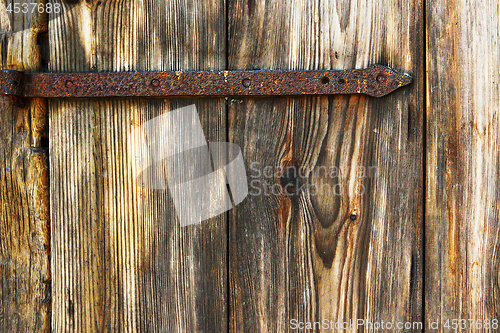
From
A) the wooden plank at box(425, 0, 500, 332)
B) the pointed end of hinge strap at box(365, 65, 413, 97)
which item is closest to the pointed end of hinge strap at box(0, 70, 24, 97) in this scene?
the pointed end of hinge strap at box(365, 65, 413, 97)

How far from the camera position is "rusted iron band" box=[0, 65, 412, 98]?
59 centimetres

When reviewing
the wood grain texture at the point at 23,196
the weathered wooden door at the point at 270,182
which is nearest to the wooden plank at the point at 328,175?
the weathered wooden door at the point at 270,182

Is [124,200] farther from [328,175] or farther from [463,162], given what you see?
[463,162]

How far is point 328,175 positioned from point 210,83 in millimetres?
273

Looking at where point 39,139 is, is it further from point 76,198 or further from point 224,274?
point 224,274

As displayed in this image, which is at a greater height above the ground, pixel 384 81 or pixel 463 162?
pixel 384 81

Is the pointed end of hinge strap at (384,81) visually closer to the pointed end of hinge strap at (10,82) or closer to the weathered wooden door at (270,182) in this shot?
the weathered wooden door at (270,182)

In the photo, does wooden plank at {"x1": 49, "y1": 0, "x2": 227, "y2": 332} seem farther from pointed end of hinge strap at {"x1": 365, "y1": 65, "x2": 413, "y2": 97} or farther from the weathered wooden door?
pointed end of hinge strap at {"x1": 365, "y1": 65, "x2": 413, "y2": 97}

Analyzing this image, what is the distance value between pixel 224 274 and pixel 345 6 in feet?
1.79

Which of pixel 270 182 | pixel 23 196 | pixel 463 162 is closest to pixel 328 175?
pixel 270 182

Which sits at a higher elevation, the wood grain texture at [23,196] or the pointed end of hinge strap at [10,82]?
the pointed end of hinge strap at [10,82]

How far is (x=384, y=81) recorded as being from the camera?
23.6 inches

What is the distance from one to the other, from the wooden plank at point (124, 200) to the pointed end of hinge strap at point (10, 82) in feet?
0.20

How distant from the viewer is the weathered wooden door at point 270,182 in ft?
2.01
